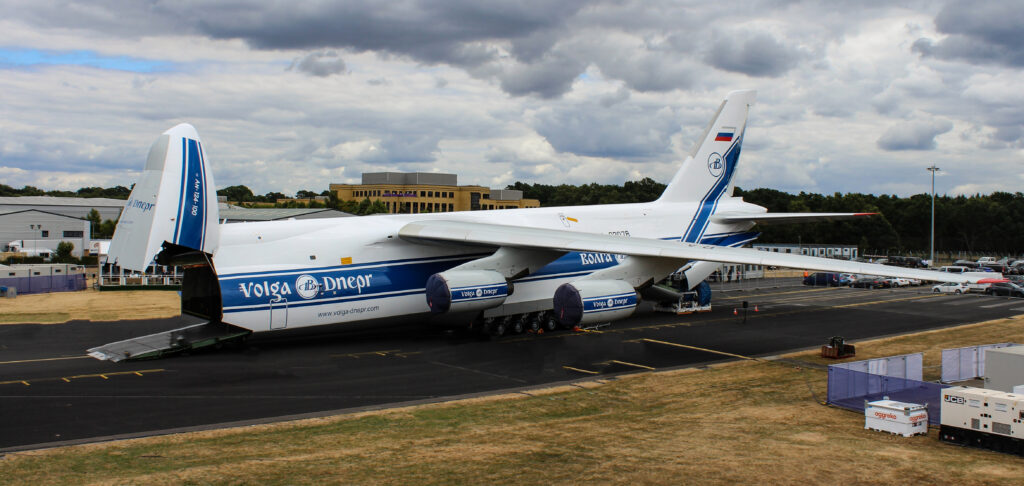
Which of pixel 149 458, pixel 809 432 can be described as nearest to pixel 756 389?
pixel 809 432

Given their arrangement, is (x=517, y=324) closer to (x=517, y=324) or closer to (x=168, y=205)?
(x=517, y=324)

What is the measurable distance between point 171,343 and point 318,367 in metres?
4.93

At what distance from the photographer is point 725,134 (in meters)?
35.1

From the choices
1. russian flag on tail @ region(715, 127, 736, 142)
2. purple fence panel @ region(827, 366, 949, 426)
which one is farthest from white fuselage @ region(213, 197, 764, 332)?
purple fence panel @ region(827, 366, 949, 426)

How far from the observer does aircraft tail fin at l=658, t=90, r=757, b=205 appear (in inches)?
1366

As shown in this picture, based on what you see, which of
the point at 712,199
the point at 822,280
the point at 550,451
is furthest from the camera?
the point at 822,280

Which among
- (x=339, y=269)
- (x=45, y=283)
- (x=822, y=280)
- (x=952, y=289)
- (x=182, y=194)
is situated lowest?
(x=45, y=283)

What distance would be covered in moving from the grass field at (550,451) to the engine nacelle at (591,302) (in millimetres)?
5888

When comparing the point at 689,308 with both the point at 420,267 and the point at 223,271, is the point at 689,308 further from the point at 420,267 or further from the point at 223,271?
the point at 223,271

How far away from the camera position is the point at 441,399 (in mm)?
17250

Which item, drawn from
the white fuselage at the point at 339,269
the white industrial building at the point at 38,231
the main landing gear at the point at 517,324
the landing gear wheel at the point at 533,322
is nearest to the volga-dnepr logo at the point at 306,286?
the white fuselage at the point at 339,269

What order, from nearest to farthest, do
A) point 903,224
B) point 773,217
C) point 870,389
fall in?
point 870,389
point 773,217
point 903,224

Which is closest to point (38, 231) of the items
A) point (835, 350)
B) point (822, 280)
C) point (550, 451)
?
point (822, 280)

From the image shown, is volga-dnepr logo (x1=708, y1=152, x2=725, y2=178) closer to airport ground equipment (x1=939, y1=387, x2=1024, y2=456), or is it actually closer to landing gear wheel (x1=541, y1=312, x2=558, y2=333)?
landing gear wheel (x1=541, y1=312, x2=558, y2=333)
